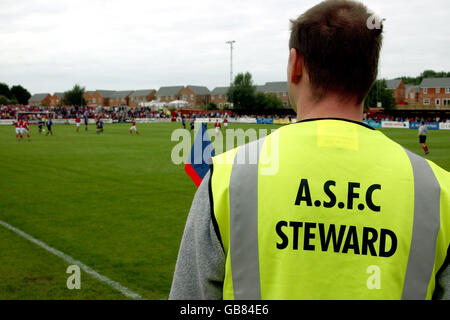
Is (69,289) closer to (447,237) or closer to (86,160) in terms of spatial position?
(447,237)

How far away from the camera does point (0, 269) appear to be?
6820mm

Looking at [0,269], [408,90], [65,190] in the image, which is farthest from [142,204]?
[408,90]

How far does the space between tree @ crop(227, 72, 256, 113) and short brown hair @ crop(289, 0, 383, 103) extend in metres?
97.1

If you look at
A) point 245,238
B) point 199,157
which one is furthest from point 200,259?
point 199,157

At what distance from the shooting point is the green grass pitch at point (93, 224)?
Result: 6.30 meters

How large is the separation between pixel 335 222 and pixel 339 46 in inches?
25.6

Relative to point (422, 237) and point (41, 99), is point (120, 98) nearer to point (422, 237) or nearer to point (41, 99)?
point (41, 99)

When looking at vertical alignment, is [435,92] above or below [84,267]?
above

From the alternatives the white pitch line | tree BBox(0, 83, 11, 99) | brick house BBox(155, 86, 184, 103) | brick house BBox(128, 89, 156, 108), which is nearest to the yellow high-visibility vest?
the white pitch line

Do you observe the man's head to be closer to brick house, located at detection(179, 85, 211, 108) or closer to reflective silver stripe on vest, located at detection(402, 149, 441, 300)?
reflective silver stripe on vest, located at detection(402, 149, 441, 300)

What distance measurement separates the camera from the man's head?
1.58m

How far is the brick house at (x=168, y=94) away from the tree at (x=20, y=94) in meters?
47.7

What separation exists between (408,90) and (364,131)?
470ft

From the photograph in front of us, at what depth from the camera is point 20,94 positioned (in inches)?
6102
